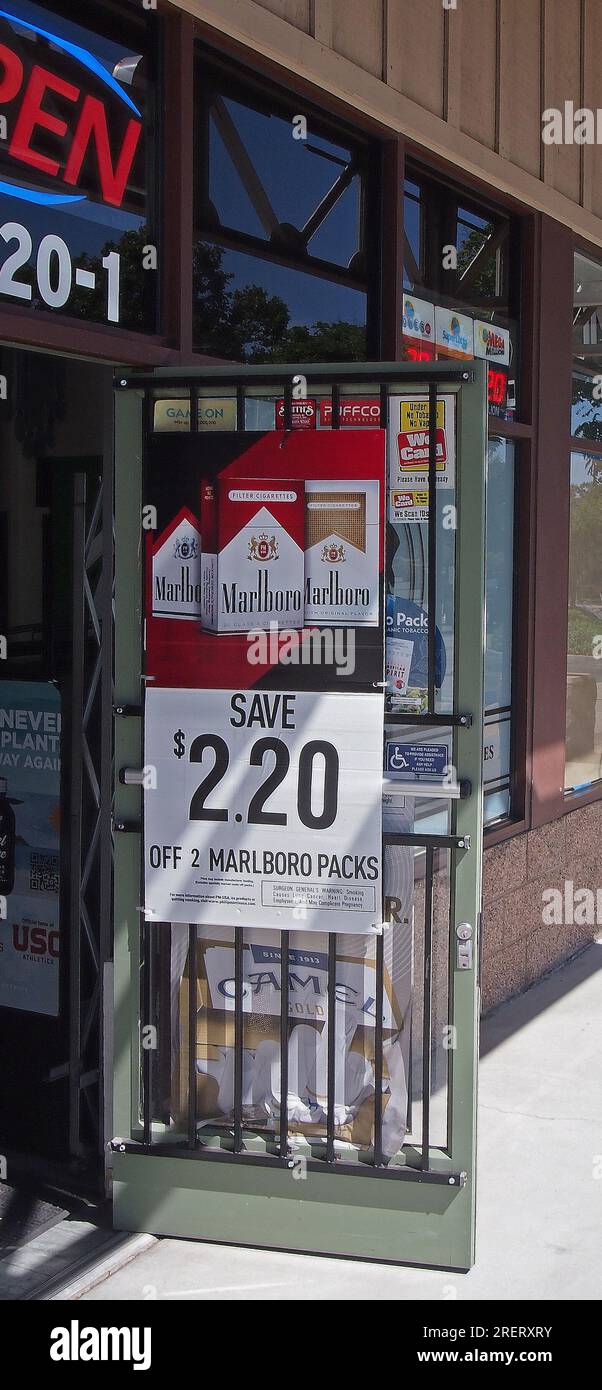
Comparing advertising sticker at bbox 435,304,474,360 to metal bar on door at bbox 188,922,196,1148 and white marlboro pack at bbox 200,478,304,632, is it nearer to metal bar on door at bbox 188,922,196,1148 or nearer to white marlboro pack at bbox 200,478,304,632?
white marlboro pack at bbox 200,478,304,632

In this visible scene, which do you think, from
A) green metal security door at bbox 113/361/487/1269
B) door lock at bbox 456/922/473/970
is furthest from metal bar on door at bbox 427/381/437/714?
door lock at bbox 456/922/473/970

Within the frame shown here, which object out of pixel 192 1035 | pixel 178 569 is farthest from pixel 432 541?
pixel 192 1035

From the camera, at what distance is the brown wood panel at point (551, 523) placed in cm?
622

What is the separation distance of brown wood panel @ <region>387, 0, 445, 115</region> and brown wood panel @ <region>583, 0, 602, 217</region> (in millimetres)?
1709

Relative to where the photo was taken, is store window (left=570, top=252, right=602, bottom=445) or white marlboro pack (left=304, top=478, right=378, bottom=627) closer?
white marlboro pack (left=304, top=478, right=378, bottom=627)

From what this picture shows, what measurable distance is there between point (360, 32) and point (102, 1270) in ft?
13.4

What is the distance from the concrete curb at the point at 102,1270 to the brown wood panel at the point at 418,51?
404 cm

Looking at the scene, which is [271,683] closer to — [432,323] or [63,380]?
[63,380]

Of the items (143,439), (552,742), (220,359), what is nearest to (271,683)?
(143,439)

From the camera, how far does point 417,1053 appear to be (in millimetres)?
4570

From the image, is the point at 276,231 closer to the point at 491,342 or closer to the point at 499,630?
the point at 491,342

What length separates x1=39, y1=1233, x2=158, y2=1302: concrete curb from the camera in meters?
3.46

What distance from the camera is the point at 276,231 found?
446 centimetres

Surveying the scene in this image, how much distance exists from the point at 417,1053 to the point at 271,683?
1.66 meters
